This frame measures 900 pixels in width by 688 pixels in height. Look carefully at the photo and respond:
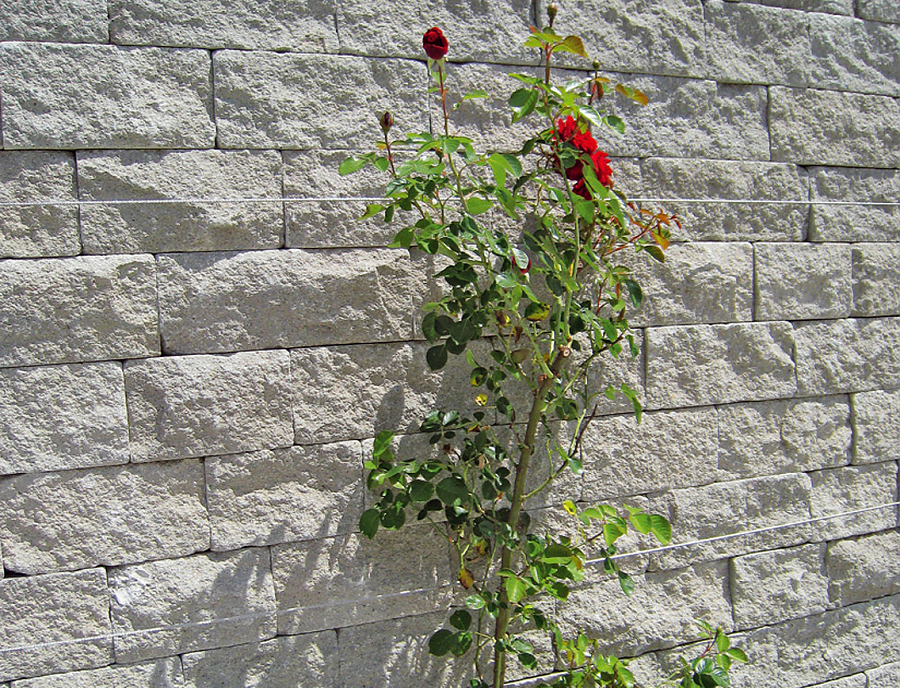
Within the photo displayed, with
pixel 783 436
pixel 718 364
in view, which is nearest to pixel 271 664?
pixel 718 364

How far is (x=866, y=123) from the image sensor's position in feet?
7.25

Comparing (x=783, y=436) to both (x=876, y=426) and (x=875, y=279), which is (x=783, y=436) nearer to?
(x=876, y=426)

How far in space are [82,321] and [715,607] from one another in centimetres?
172

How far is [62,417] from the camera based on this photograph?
149 cm

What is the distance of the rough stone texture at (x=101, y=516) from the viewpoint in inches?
57.9

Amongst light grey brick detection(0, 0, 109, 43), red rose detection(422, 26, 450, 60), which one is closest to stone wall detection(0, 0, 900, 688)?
light grey brick detection(0, 0, 109, 43)

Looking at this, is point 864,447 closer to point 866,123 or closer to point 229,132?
point 866,123

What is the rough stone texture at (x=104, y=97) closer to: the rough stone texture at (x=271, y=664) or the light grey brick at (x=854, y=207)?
the rough stone texture at (x=271, y=664)

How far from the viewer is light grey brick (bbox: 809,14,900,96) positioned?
7.02 ft

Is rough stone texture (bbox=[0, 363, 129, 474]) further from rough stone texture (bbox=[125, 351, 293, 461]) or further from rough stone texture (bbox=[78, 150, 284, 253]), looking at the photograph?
rough stone texture (bbox=[78, 150, 284, 253])

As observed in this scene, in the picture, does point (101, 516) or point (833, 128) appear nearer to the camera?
point (101, 516)

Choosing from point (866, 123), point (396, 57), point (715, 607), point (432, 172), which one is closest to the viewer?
point (432, 172)

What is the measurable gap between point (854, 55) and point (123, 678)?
2.44 meters

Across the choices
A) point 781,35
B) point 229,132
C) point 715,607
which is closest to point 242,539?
point 229,132
